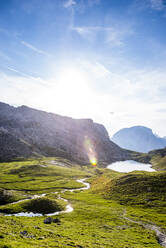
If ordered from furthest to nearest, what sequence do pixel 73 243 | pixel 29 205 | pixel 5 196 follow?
pixel 5 196 < pixel 29 205 < pixel 73 243

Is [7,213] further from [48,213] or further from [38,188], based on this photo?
[38,188]

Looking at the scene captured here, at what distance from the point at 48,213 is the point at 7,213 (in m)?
14.0

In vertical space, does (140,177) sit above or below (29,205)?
above

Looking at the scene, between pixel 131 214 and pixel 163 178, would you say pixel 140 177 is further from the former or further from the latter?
pixel 131 214

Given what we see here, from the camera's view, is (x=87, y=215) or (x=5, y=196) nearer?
(x=87, y=215)

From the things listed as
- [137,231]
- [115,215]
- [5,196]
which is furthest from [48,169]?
[137,231]

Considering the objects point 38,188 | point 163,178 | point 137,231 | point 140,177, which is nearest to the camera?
point 137,231

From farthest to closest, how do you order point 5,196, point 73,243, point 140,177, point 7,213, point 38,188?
point 38,188
point 140,177
point 5,196
point 7,213
point 73,243

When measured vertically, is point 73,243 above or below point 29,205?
above

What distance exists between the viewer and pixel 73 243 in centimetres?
2916

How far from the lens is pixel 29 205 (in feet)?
203

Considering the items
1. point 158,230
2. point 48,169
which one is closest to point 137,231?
point 158,230

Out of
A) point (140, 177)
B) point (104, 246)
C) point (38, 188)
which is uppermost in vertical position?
point (140, 177)

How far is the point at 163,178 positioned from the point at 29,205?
6545cm
